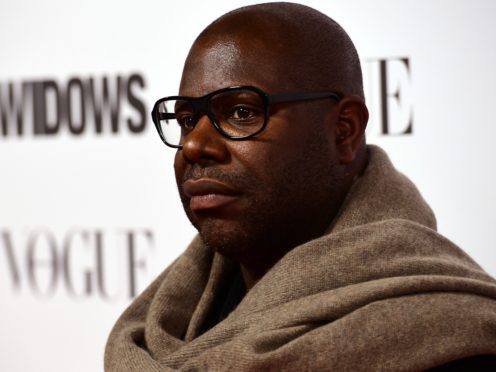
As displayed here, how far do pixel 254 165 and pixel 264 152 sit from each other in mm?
19

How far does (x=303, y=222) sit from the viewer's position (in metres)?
0.98

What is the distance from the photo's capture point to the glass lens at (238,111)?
36.9 inches

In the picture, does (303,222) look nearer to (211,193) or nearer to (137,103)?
(211,193)

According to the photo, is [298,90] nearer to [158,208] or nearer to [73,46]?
[158,208]

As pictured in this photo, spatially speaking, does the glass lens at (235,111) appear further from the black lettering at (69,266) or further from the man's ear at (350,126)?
the black lettering at (69,266)

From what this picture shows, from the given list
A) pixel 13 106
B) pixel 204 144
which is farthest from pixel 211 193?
pixel 13 106

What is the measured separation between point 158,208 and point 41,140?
1.17 ft

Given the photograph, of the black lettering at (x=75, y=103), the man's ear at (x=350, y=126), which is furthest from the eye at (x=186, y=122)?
the black lettering at (x=75, y=103)

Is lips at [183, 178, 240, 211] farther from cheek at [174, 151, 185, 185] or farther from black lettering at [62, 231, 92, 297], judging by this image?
black lettering at [62, 231, 92, 297]

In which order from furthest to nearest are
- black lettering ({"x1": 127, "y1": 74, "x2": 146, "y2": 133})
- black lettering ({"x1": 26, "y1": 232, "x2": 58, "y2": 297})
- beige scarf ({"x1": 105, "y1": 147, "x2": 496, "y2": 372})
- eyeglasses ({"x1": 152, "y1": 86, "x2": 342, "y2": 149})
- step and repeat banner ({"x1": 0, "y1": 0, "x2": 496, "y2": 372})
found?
black lettering ({"x1": 26, "y1": 232, "x2": 58, "y2": 297})
black lettering ({"x1": 127, "y1": 74, "x2": 146, "y2": 133})
step and repeat banner ({"x1": 0, "y1": 0, "x2": 496, "y2": 372})
eyeglasses ({"x1": 152, "y1": 86, "x2": 342, "y2": 149})
beige scarf ({"x1": 105, "y1": 147, "x2": 496, "y2": 372})

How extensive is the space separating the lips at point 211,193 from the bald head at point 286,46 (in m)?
0.13

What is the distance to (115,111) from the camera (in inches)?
72.1

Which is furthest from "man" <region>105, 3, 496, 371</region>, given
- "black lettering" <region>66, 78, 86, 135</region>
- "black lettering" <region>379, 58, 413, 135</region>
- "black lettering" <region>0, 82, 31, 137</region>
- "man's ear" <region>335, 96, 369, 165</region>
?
"black lettering" <region>0, 82, 31, 137</region>

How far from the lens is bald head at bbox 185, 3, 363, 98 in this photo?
95cm
